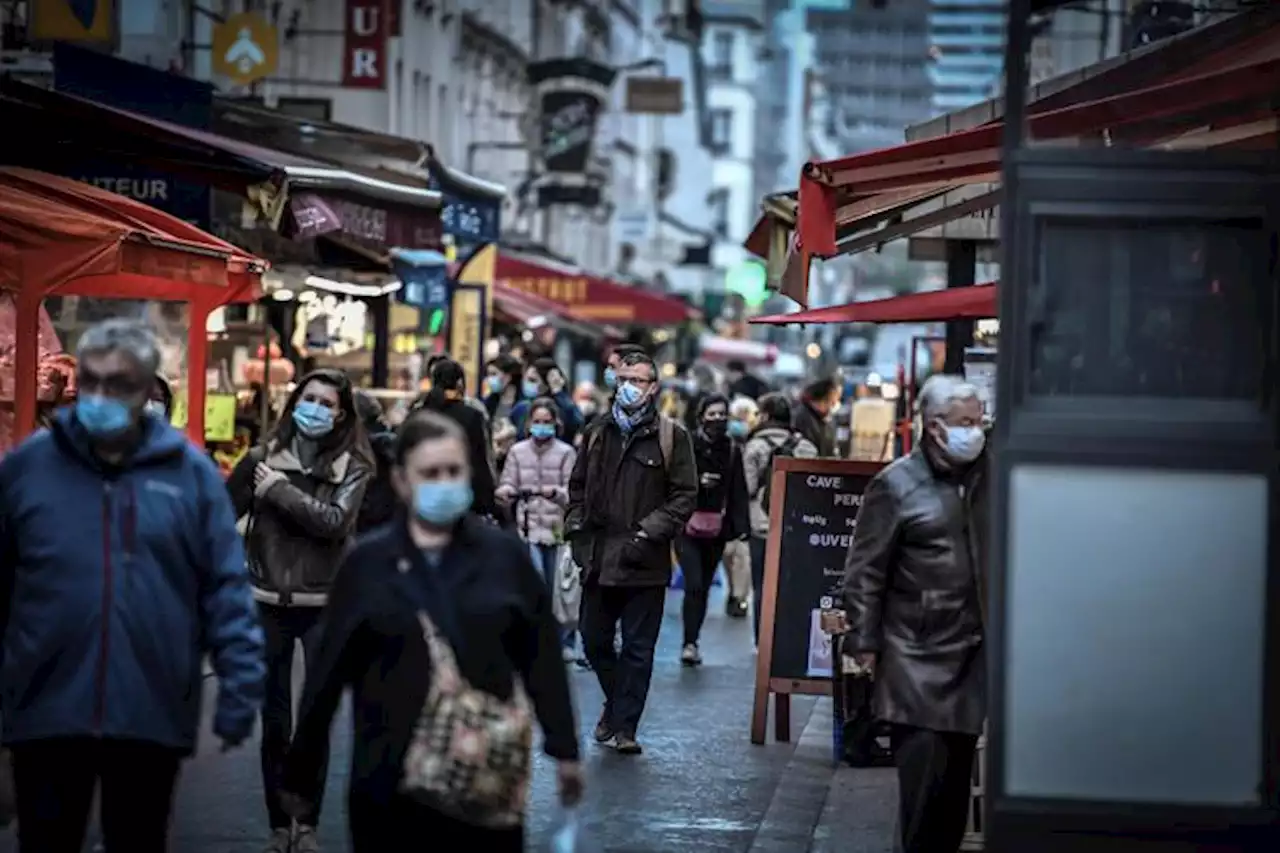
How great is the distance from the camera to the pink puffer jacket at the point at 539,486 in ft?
54.5

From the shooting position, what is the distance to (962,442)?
27.2 ft

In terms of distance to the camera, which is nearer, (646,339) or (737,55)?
(646,339)

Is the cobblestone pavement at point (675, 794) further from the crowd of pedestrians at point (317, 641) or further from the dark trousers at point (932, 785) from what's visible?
the crowd of pedestrians at point (317, 641)

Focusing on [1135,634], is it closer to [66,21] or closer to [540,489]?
[540,489]

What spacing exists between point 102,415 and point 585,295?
36552 millimetres

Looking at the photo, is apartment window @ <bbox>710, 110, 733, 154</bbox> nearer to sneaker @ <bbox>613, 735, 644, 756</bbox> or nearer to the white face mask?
sneaker @ <bbox>613, 735, 644, 756</bbox>

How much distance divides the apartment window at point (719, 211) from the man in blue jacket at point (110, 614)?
104m

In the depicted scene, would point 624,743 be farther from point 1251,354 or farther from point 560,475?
point 1251,354

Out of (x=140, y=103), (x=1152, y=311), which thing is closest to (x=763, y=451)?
(x=140, y=103)

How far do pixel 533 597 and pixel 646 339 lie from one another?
46.5 metres

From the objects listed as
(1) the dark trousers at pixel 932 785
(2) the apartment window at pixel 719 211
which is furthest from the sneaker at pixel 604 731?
(2) the apartment window at pixel 719 211

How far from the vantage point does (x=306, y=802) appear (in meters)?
6.84

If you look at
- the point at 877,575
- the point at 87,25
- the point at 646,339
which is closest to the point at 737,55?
the point at 646,339

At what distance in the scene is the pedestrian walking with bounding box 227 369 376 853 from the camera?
9.52 m
